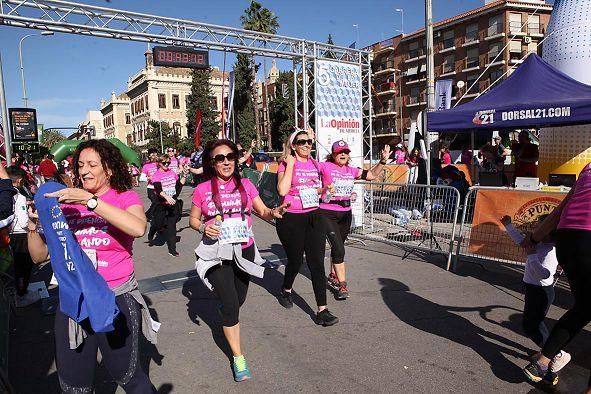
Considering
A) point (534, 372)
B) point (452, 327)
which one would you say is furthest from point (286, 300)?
point (534, 372)

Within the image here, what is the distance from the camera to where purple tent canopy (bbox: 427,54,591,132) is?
758cm

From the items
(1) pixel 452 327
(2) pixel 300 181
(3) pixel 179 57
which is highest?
(3) pixel 179 57

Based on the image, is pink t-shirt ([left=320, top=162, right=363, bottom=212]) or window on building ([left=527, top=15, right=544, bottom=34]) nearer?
pink t-shirt ([left=320, top=162, right=363, bottom=212])

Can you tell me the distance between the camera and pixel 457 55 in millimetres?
49344

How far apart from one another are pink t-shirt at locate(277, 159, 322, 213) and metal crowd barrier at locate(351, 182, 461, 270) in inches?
105

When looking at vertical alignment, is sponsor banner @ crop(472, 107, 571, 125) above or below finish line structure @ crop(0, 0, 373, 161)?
below

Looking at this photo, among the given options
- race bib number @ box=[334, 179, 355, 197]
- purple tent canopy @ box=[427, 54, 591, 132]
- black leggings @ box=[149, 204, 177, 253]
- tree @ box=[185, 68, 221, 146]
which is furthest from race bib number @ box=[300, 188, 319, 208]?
tree @ box=[185, 68, 221, 146]

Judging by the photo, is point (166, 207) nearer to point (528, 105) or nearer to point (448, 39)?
point (528, 105)

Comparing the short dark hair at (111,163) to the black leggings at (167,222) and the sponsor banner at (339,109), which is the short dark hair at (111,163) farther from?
the sponsor banner at (339,109)

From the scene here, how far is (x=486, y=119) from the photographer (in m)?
8.71

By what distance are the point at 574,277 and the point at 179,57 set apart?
1050cm

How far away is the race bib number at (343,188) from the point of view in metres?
5.11

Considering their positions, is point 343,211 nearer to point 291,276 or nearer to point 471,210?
point 291,276

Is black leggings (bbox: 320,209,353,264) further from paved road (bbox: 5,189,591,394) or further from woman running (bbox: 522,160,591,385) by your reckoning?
woman running (bbox: 522,160,591,385)
